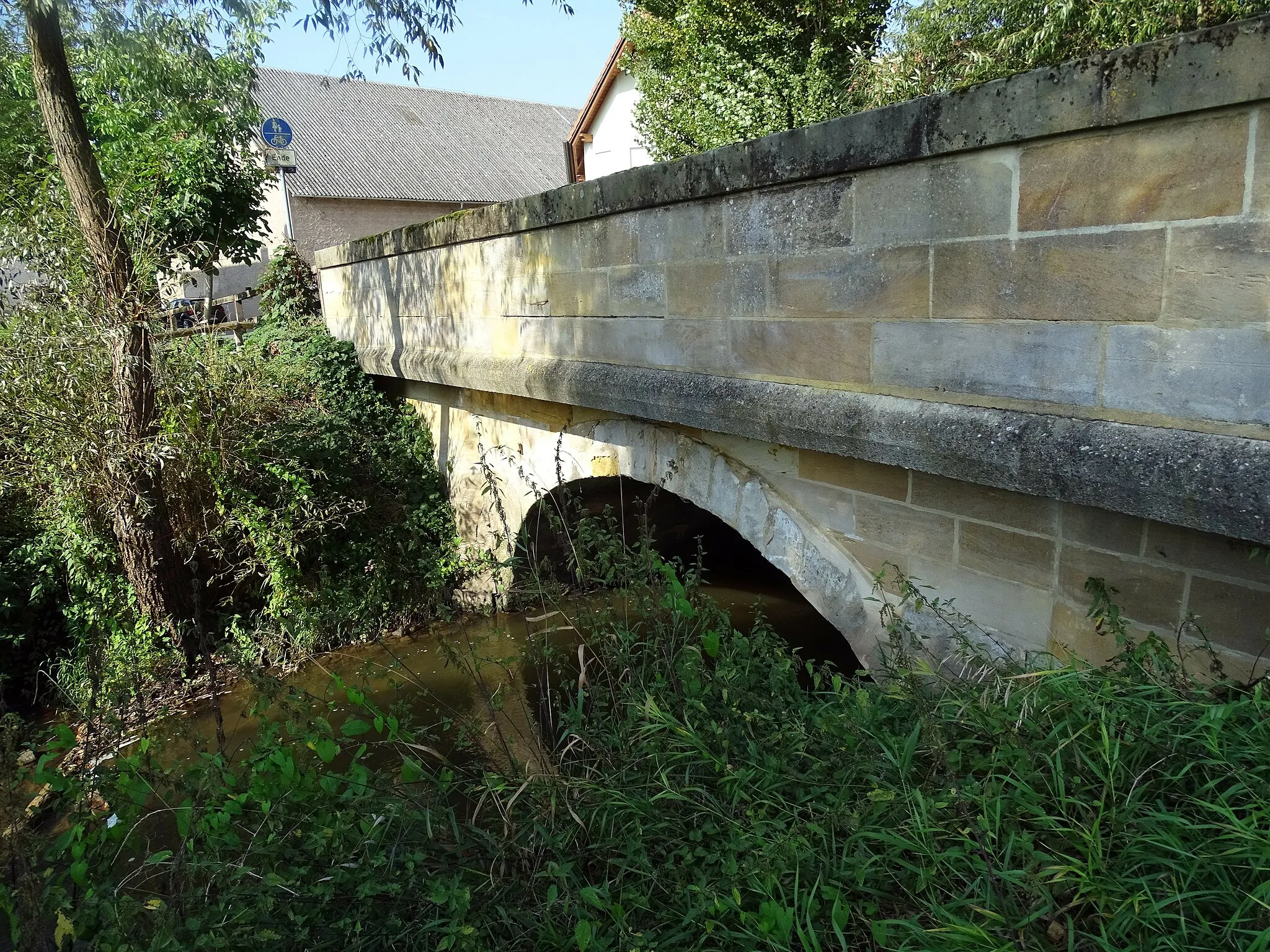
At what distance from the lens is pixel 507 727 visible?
492cm

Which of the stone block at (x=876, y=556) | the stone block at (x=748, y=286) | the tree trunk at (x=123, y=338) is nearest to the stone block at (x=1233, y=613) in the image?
the stone block at (x=876, y=556)

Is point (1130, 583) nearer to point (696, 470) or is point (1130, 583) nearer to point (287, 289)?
point (696, 470)

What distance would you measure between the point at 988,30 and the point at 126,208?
841cm

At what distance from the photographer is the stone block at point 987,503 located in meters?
2.51

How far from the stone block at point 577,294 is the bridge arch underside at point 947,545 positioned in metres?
0.55

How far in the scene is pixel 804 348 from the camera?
9.96ft

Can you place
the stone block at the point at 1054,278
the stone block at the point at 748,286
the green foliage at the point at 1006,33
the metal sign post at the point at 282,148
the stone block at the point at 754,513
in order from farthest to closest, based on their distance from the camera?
the metal sign post at the point at 282,148 < the green foliage at the point at 1006,33 < the stone block at the point at 754,513 < the stone block at the point at 748,286 < the stone block at the point at 1054,278

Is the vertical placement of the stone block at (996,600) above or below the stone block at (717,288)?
below

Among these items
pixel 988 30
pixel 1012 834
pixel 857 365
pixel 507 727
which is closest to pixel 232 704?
pixel 507 727

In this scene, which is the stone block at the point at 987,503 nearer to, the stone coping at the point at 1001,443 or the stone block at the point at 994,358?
the stone coping at the point at 1001,443

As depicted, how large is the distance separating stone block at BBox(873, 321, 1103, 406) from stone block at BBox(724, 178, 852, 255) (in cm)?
39

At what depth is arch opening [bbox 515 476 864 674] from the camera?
531 centimetres

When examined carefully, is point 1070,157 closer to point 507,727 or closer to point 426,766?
point 426,766

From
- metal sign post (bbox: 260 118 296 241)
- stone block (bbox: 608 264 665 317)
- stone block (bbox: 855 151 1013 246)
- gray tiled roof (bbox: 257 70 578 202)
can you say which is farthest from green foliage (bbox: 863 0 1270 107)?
gray tiled roof (bbox: 257 70 578 202)
